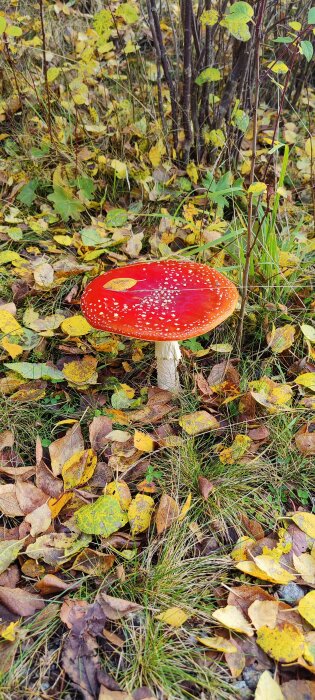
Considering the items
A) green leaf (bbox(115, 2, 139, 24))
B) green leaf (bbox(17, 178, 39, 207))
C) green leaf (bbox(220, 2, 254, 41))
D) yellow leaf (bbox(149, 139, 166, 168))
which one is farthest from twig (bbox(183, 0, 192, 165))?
green leaf (bbox(220, 2, 254, 41))

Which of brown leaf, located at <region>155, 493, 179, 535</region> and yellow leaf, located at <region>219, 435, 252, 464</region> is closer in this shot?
brown leaf, located at <region>155, 493, 179, 535</region>

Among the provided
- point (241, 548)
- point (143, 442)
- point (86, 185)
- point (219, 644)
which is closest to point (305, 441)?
point (241, 548)

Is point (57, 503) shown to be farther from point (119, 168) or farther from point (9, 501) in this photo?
point (119, 168)

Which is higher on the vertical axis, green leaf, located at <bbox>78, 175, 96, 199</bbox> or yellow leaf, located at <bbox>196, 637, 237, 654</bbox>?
green leaf, located at <bbox>78, 175, 96, 199</bbox>

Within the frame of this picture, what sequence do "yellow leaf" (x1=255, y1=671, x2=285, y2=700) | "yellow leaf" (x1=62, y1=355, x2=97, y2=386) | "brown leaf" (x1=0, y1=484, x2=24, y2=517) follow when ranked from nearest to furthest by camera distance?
"yellow leaf" (x1=255, y1=671, x2=285, y2=700)
"brown leaf" (x1=0, y1=484, x2=24, y2=517)
"yellow leaf" (x1=62, y1=355, x2=97, y2=386)

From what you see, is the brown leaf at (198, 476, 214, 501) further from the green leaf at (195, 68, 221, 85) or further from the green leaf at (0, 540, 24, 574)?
the green leaf at (195, 68, 221, 85)

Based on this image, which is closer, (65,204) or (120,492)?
(120,492)

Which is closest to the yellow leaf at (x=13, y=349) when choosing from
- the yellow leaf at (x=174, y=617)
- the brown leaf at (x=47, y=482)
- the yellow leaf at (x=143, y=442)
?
the brown leaf at (x=47, y=482)

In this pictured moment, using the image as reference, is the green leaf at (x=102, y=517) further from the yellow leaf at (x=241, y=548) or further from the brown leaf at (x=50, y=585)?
the yellow leaf at (x=241, y=548)
